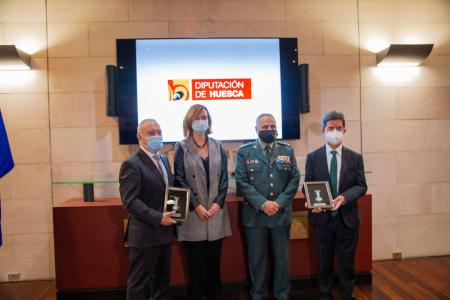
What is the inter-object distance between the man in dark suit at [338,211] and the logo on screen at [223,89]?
1086 millimetres

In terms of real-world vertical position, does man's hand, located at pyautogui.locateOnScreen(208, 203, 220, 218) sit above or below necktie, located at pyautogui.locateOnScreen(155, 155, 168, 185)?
below

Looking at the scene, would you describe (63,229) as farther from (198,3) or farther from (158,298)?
(198,3)

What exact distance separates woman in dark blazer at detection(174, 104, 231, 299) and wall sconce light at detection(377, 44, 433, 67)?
231 cm

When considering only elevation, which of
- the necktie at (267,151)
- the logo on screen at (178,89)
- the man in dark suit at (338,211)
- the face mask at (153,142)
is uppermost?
the logo on screen at (178,89)

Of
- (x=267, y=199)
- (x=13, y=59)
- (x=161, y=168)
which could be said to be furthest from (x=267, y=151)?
(x=13, y=59)

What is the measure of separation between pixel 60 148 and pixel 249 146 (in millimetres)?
2109

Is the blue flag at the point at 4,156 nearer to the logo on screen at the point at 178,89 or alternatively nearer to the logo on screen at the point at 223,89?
the logo on screen at the point at 178,89

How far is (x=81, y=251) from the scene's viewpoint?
10.0 feet

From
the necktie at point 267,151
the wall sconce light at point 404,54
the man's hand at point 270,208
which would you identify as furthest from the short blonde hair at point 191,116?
the wall sconce light at point 404,54

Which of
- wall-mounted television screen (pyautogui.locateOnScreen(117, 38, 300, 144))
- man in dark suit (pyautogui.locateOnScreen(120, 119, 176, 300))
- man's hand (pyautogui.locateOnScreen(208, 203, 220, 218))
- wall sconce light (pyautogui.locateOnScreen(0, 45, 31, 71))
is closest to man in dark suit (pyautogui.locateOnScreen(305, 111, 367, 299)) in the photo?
man's hand (pyautogui.locateOnScreen(208, 203, 220, 218))

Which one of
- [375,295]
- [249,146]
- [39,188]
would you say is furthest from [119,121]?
[375,295]

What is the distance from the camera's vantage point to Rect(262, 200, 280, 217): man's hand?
255 cm

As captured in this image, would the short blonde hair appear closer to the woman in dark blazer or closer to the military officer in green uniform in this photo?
the woman in dark blazer

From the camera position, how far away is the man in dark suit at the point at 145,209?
2.31 metres
